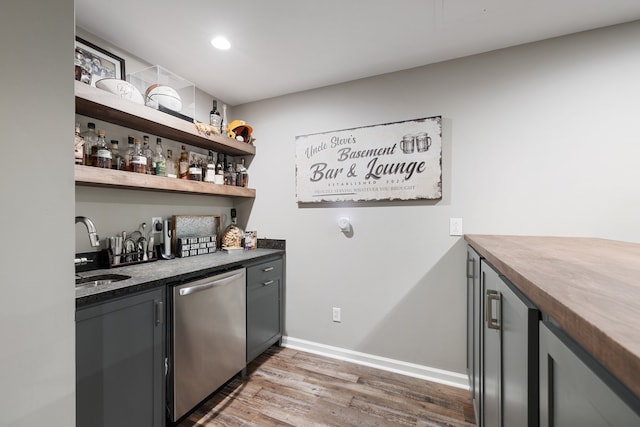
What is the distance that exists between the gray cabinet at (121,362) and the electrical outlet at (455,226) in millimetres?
1910

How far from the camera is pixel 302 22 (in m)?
1.53

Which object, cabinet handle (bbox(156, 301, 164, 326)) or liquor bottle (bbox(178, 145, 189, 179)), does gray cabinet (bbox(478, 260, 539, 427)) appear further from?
liquor bottle (bbox(178, 145, 189, 179))

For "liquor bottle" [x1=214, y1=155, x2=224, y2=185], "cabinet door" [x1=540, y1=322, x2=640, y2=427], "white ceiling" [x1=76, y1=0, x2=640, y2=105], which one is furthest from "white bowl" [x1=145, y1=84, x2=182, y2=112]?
"cabinet door" [x1=540, y1=322, x2=640, y2=427]

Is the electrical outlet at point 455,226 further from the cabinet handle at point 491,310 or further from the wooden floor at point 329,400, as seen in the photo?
the wooden floor at point 329,400

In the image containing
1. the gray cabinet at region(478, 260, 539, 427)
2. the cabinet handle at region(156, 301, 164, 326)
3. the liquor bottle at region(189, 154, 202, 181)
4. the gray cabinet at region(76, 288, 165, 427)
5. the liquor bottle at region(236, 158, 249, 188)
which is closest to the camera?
the gray cabinet at region(478, 260, 539, 427)

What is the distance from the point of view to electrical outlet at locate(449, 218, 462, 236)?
188 centimetres

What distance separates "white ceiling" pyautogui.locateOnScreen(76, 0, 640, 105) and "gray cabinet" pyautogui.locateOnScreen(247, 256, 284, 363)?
159 cm

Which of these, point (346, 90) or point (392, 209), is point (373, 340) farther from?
point (346, 90)

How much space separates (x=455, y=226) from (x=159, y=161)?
221 cm

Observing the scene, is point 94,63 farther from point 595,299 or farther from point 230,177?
Answer: point 595,299

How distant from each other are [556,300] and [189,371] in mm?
1748

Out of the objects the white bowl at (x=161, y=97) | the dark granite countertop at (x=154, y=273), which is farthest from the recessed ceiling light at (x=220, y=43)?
the dark granite countertop at (x=154, y=273)

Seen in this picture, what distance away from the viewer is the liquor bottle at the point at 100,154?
1.52 m

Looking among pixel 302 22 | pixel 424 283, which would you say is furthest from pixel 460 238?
pixel 302 22
